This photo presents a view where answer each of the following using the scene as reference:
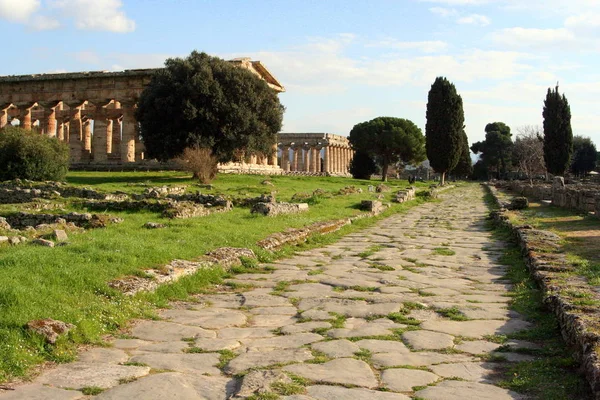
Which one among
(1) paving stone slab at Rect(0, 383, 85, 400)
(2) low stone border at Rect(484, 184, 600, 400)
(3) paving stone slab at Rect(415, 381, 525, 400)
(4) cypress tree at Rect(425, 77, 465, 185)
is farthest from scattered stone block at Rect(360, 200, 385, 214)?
(4) cypress tree at Rect(425, 77, 465, 185)

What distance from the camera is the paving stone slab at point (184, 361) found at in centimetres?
441

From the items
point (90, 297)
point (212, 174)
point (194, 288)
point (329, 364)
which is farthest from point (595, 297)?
point (212, 174)

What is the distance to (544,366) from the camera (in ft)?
14.8

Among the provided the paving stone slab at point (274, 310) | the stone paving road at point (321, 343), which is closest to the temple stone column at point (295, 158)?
the stone paving road at point (321, 343)

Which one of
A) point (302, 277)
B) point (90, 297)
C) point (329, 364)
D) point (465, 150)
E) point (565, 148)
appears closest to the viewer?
point (329, 364)

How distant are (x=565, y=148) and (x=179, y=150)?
30114 millimetres

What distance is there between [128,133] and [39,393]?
40.5 metres

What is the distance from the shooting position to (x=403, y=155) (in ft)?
207

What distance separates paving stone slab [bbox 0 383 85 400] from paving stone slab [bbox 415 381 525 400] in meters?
2.10

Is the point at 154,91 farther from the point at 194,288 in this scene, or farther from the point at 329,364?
the point at 329,364

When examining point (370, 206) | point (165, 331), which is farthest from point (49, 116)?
point (165, 331)

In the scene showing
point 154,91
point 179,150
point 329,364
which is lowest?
point 329,364

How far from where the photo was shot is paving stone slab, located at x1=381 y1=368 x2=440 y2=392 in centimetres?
409

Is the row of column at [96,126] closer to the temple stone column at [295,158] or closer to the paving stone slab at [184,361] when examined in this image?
the temple stone column at [295,158]
